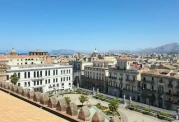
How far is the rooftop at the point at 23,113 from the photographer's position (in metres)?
11.2

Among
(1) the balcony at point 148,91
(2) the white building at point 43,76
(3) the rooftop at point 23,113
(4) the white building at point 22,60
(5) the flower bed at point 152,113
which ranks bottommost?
(5) the flower bed at point 152,113

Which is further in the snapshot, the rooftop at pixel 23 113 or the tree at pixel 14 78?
the tree at pixel 14 78

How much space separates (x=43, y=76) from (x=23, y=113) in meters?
76.6

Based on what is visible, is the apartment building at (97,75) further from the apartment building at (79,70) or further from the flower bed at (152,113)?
the flower bed at (152,113)

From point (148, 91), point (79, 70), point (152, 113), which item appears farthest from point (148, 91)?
point (79, 70)

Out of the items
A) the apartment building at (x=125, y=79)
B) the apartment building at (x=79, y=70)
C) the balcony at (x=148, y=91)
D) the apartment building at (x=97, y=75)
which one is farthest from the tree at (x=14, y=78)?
the apartment building at (x=79, y=70)

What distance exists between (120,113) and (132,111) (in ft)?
15.1

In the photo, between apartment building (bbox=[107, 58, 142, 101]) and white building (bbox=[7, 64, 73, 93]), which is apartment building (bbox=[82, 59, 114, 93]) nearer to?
apartment building (bbox=[107, 58, 142, 101])

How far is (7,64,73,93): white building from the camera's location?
268 feet

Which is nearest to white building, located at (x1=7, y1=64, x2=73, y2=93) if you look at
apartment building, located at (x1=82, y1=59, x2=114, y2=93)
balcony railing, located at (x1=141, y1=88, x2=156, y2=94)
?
apartment building, located at (x1=82, y1=59, x2=114, y2=93)

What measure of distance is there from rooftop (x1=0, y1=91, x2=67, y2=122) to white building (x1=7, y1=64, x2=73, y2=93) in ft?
218

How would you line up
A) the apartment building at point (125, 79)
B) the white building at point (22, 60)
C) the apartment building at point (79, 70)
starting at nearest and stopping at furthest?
1. the apartment building at point (125, 79)
2. the white building at point (22, 60)
3. the apartment building at point (79, 70)

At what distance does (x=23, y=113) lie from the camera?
12.3 m

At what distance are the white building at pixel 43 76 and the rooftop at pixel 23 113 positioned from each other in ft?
218
